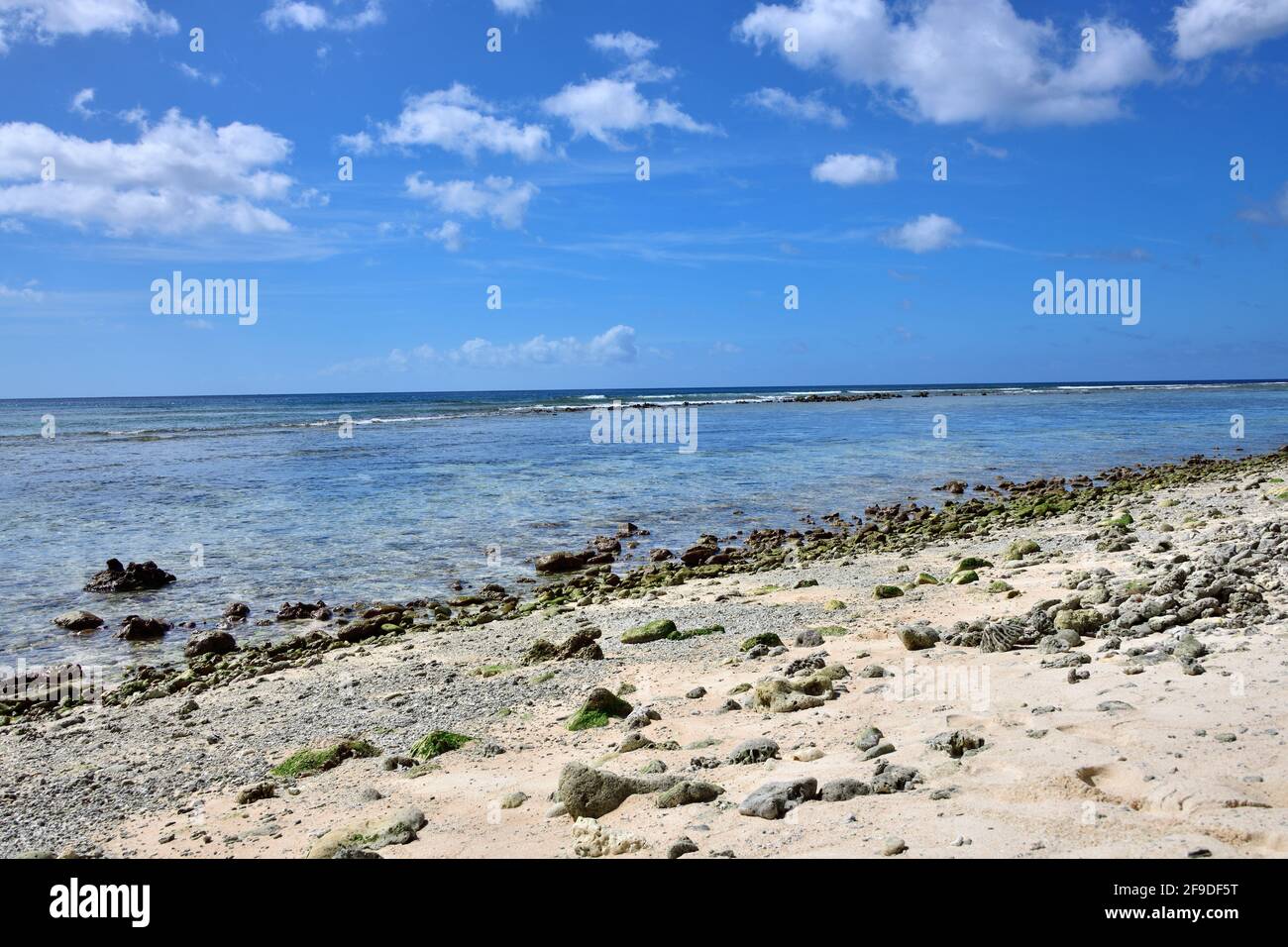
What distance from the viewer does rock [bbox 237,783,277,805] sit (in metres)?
6.69

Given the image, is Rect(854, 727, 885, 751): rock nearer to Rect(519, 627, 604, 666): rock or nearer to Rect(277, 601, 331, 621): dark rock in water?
Rect(519, 627, 604, 666): rock

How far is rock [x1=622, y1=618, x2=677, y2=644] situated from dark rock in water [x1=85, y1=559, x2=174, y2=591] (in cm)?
949

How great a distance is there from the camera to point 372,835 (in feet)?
→ 18.2

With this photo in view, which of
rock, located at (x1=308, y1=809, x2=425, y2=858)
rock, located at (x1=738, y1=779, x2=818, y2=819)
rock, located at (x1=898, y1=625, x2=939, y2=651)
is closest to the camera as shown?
rock, located at (x1=738, y1=779, x2=818, y2=819)

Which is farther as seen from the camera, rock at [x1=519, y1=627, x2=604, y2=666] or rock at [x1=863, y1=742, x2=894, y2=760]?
rock at [x1=519, y1=627, x2=604, y2=666]

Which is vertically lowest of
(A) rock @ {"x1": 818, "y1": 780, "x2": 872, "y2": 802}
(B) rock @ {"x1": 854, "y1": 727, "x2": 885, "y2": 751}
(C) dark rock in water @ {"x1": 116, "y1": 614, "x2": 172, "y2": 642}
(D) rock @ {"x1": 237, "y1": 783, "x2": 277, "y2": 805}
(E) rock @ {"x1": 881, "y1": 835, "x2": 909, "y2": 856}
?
(D) rock @ {"x1": 237, "y1": 783, "x2": 277, "y2": 805}

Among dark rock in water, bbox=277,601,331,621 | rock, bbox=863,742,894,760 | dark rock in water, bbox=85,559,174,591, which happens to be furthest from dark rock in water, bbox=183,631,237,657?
rock, bbox=863,742,894,760

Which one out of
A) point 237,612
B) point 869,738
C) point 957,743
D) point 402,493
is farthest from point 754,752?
point 402,493

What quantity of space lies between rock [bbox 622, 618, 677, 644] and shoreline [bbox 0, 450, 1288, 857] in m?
0.07

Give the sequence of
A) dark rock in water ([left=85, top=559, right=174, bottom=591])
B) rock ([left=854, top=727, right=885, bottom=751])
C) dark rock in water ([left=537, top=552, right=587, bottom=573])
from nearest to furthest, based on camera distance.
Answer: rock ([left=854, top=727, right=885, bottom=751])
dark rock in water ([left=85, top=559, right=174, bottom=591])
dark rock in water ([left=537, top=552, right=587, bottom=573])

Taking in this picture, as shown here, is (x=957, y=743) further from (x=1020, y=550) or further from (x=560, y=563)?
(x=560, y=563)

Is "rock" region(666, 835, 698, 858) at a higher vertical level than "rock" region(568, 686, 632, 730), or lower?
higher

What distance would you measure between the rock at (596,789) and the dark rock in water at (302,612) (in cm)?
879
